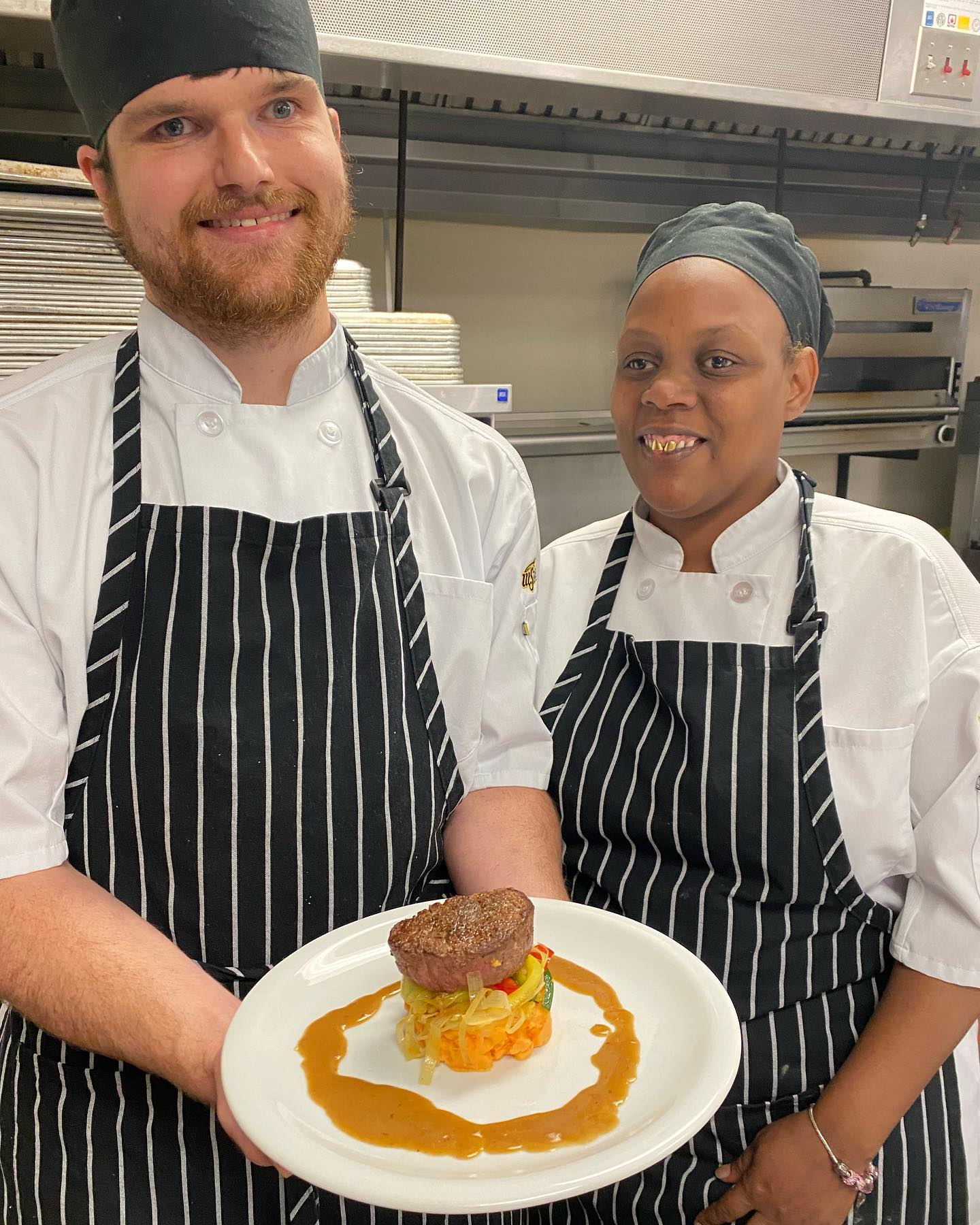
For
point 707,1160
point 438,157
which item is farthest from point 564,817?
point 438,157

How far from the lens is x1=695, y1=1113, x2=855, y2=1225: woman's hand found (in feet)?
4.49

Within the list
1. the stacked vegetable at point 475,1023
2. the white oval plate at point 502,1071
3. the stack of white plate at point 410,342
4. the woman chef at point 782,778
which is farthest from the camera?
the stack of white plate at point 410,342

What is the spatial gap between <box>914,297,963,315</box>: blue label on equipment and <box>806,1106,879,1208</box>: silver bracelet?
8.44 ft

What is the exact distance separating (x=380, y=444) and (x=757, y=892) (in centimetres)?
86

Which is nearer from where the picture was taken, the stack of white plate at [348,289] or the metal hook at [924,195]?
the stack of white plate at [348,289]

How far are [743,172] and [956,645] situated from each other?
7.52 feet

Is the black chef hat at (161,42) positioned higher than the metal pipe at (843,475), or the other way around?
the black chef hat at (161,42)

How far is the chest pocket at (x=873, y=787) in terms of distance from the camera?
4.73ft

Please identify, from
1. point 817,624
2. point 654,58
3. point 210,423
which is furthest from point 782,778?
point 654,58

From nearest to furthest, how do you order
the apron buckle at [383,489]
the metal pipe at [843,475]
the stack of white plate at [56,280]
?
the apron buckle at [383,489] < the stack of white plate at [56,280] < the metal pipe at [843,475]

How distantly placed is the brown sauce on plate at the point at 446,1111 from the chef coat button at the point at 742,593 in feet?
2.18

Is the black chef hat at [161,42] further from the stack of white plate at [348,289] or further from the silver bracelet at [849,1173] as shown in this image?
the silver bracelet at [849,1173]

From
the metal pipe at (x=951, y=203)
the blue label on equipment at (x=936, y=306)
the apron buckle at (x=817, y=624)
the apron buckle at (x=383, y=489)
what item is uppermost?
the metal pipe at (x=951, y=203)

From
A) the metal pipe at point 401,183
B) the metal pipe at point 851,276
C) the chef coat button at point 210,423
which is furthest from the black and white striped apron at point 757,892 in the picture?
the metal pipe at point 851,276
